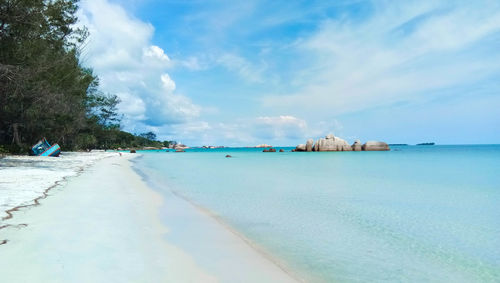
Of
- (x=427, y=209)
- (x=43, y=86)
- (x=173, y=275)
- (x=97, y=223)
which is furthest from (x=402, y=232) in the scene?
(x=43, y=86)

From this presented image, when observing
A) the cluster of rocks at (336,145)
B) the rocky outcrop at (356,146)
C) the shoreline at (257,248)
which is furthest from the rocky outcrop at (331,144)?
the shoreline at (257,248)

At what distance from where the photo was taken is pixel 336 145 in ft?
251

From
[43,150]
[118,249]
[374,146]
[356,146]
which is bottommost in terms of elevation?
[118,249]

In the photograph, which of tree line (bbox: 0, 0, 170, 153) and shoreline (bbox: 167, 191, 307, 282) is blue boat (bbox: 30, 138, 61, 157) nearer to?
tree line (bbox: 0, 0, 170, 153)

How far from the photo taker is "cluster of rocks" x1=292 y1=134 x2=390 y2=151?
76250mm

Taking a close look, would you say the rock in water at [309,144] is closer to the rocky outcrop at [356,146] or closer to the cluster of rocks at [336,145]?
the cluster of rocks at [336,145]

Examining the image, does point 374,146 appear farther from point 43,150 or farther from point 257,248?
point 257,248

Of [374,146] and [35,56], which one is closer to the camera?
[35,56]

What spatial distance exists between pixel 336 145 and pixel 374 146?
12.8 metres

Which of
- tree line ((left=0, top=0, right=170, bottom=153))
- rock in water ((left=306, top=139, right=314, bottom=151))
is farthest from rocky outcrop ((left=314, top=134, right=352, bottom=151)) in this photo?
tree line ((left=0, top=0, right=170, bottom=153))

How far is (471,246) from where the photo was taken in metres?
5.55

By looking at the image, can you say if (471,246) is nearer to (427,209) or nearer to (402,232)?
(402,232)

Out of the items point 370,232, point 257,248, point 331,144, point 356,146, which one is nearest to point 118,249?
point 257,248

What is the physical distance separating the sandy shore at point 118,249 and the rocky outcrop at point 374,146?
80032 mm
